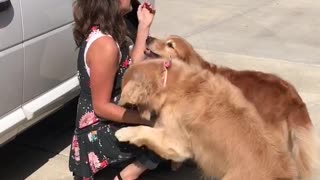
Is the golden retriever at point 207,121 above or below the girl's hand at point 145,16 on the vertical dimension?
below

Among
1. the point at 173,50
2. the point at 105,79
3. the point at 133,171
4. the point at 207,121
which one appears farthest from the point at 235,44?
the point at 207,121

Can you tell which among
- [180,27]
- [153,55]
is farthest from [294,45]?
[153,55]

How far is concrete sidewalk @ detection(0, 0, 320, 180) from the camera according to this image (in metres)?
4.56

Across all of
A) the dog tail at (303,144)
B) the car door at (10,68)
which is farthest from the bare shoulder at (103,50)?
the dog tail at (303,144)

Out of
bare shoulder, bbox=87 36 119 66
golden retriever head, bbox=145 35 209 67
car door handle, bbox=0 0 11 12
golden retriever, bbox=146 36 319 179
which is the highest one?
car door handle, bbox=0 0 11 12

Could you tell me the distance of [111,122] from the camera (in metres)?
3.90

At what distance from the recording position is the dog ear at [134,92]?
11.1 ft

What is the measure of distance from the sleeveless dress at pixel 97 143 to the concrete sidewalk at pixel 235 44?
480mm

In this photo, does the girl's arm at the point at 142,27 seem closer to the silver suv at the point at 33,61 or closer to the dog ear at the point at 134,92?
the silver suv at the point at 33,61

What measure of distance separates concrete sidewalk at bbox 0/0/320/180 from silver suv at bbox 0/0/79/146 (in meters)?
0.66

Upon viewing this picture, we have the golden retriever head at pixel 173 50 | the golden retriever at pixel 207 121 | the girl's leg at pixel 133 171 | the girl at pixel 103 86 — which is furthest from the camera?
the golden retriever head at pixel 173 50

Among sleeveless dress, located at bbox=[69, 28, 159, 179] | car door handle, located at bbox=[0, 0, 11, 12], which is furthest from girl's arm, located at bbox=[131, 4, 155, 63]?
car door handle, located at bbox=[0, 0, 11, 12]

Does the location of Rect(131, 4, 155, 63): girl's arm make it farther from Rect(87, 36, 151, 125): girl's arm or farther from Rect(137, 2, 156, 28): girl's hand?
Rect(87, 36, 151, 125): girl's arm

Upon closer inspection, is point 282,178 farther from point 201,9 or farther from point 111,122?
point 201,9
